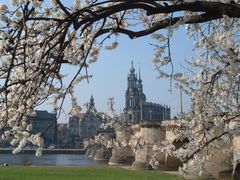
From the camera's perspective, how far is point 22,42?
5996 millimetres

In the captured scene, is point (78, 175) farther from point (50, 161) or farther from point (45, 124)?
point (45, 124)

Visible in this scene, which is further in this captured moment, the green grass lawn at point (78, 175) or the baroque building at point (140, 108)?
the baroque building at point (140, 108)

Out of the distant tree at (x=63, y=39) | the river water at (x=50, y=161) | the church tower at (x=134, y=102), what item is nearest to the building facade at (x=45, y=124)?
the distant tree at (x=63, y=39)

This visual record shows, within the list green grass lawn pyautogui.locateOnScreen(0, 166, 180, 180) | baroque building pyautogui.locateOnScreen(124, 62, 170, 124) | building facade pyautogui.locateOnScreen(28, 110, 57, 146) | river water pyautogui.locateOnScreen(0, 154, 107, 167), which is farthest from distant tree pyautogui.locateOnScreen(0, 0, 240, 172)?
baroque building pyautogui.locateOnScreen(124, 62, 170, 124)

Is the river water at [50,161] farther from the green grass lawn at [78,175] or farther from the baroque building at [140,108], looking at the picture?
the green grass lawn at [78,175]

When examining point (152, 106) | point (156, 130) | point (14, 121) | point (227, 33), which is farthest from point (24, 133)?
point (152, 106)

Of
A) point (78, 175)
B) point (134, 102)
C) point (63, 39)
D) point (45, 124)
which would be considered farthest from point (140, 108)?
point (63, 39)

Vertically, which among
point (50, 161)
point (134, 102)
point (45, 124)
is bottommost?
point (50, 161)

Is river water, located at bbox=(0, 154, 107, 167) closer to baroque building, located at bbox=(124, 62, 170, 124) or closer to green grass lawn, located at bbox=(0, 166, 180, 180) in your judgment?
baroque building, located at bbox=(124, 62, 170, 124)

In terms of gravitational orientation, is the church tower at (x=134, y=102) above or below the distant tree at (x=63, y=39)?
above

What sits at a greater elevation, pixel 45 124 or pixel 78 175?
pixel 45 124

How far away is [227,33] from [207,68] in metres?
1.60

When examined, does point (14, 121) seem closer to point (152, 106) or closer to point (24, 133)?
point (24, 133)

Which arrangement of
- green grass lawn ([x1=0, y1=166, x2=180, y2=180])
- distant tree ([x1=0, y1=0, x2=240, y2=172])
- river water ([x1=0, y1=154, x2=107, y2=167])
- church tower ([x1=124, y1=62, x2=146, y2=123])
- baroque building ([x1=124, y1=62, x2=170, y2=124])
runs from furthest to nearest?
church tower ([x1=124, y1=62, x2=146, y2=123]) < baroque building ([x1=124, y1=62, x2=170, y2=124]) < river water ([x1=0, y1=154, x2=107, y2=167]) < green grass lawn ([x1=0, y1=166, x2=180, y2=180]) < distant tree ([x1=0, y1=0, x2=240, y2=172])
